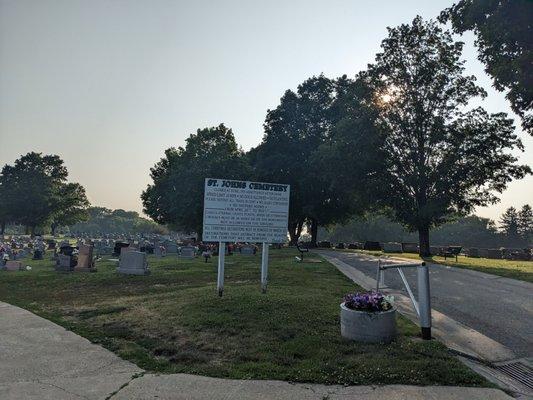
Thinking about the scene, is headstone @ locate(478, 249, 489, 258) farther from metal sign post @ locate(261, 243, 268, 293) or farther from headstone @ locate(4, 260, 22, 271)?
headstone @ locate(4, 260, 22, 271)

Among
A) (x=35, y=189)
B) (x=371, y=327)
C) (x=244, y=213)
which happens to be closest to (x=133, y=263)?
(x=244, y=213)

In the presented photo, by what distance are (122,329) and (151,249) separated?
26.8m

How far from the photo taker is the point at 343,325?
6742 mm

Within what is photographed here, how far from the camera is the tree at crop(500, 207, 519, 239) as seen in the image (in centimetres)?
11364

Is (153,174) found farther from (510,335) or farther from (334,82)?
(510,335)

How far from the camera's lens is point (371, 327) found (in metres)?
6.47

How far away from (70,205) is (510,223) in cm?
11294

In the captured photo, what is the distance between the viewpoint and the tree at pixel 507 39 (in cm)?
1419

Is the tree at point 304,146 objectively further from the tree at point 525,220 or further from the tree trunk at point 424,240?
the tree at point 525,220

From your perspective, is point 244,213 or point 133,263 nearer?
point 244,213

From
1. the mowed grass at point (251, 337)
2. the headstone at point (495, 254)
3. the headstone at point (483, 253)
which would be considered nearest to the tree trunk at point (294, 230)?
the headstone at point (483, 253)

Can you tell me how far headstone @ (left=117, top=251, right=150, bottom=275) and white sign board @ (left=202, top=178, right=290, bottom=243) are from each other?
23.8 ft

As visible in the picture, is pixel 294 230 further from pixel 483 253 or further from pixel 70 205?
pixel 70 205

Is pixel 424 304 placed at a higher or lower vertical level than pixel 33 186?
lower
